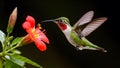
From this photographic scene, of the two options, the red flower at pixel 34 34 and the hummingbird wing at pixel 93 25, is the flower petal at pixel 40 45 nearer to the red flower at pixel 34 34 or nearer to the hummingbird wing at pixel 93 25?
the red flower at pixel 34 34

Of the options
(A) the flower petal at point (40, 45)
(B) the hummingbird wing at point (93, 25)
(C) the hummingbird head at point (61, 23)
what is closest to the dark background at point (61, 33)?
(B) the hummingbird wing at point (93, 25)

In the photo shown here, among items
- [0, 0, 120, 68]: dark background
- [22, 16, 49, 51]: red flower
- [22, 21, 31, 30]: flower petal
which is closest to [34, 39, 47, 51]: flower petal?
[22, 16, 49, 51]: red flower

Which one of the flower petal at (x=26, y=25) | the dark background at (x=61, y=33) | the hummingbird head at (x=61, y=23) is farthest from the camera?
the dark background at (x=61, y=33)

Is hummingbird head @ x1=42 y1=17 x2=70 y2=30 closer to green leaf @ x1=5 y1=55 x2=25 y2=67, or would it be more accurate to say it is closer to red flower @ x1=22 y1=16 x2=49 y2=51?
red flower @ x1=22 y1=16 x2=49 y2=51

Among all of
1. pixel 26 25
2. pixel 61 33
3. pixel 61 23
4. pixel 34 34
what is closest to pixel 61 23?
pixel 61 23

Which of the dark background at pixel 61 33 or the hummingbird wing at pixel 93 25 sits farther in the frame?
the dark background at pixel 61 33

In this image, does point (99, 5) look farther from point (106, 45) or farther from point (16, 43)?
point (16, 43)
